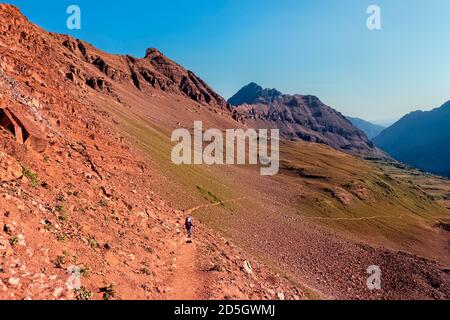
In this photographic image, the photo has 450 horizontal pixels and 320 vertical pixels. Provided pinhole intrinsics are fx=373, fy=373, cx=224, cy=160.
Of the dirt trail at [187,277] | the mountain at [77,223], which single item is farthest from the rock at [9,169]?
the dirt trail at [187,277]

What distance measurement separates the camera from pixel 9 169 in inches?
828

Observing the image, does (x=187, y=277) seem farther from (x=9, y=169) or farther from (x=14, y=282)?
(x=9, y=169)

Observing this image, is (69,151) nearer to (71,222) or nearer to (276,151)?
(71,222)

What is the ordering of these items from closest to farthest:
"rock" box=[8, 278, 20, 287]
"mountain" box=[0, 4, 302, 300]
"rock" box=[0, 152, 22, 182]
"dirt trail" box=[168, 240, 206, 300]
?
"rock" box=[8, 278, 20, 287], "mountain" box=[0, 4, 302, 300], "dirt trail" box=[168, 240, 206, 300], "rock" box=[0, 152, 22, 182]

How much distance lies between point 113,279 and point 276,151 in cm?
17153

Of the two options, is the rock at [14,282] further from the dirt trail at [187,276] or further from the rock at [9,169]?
the dirt trail at [187,276]

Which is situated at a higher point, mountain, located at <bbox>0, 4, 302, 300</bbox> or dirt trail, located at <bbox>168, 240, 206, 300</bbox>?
mountain, located at <bbox>0, 4, 302, 300</bbox>

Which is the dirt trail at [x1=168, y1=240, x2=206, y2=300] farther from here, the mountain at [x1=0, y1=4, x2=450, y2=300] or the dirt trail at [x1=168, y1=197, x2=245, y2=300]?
the mountain at [x1=0, y1=4, x2=450, y2=300]

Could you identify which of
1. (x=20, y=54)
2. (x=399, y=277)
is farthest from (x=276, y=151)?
(x=20, y=54)

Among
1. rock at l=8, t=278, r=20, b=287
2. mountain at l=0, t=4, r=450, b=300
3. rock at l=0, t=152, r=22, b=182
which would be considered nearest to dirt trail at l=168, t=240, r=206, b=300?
mountain at l=0, t=4, r=450, b=300

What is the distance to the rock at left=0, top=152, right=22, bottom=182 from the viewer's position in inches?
806

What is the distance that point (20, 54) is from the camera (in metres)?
39.7

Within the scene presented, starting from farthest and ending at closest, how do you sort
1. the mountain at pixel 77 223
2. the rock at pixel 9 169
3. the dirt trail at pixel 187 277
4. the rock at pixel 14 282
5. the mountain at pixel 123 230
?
the rock at pixel 9 169
the dirt trail at pixel 187 277
the mountain at pixel 123 230
the mountain at pixel 77 223
the rock at pixel 14 282

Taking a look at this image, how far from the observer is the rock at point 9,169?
20.5 meters
